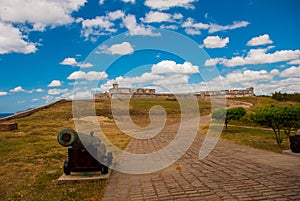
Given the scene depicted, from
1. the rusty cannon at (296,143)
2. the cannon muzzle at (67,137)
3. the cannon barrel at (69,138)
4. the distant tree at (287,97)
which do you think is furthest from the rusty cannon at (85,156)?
the distant tree at (287,97)

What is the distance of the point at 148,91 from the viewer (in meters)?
59.5

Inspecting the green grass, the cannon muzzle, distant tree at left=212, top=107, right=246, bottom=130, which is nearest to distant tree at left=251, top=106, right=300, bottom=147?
the green grass

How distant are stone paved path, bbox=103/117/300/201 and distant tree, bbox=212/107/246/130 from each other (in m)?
9.17

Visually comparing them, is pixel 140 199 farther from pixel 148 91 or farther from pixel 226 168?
pixel 148 91

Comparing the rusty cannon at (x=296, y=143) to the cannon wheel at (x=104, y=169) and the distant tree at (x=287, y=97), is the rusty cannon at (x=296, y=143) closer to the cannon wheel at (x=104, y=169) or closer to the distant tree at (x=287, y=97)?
the cannon wheel at (x=104, y=169)

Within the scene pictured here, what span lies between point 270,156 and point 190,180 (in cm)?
406

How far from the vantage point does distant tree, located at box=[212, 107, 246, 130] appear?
17219 mm

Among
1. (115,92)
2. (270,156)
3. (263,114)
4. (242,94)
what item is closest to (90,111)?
(115,92)

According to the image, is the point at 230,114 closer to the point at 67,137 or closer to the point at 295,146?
the point at 295,146

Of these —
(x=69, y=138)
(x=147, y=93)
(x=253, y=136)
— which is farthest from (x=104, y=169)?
(x=147, y=93)

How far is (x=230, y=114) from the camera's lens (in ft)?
57.8

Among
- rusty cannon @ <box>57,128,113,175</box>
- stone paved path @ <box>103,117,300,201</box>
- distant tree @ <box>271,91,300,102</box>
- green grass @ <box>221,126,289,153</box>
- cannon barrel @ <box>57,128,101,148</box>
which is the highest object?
distant tree @ <box>271,91,300,102</box>

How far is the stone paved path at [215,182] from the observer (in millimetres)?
4832

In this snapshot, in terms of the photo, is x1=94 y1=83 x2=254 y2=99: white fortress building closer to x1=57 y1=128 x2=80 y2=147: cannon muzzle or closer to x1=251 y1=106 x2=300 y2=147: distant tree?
x1=251 y1=106 x2=300 y2=147: distant tree
